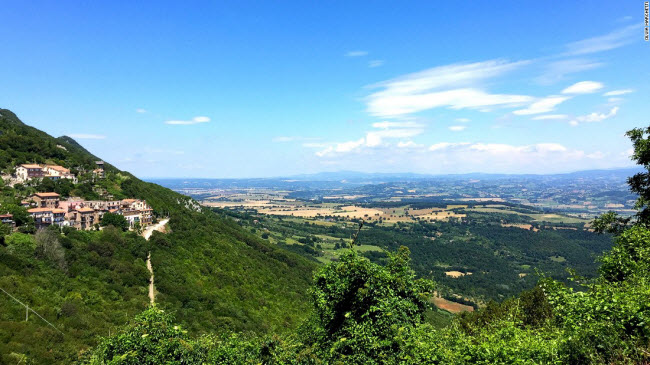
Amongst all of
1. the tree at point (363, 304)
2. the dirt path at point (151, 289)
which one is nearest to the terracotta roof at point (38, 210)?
the dirt path at point (151, 289)

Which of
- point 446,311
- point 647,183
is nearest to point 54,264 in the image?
point 647,183

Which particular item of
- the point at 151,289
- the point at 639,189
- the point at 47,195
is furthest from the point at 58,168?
the point at 639,189

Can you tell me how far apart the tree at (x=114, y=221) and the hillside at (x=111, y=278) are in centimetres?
270

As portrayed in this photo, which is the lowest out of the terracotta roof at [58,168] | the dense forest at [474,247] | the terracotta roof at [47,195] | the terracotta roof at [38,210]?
the dense forest at [474,247]

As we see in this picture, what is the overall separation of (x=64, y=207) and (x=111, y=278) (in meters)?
14.7

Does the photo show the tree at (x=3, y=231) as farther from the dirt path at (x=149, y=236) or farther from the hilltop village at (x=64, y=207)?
the dirt path at (x=149, y=236)

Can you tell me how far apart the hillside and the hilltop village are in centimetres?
124

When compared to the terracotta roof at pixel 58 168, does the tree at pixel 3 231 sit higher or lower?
lower

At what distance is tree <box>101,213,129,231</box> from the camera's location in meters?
41.1

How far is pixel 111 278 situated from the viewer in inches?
1216

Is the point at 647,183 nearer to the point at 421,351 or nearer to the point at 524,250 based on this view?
the point at 421,351

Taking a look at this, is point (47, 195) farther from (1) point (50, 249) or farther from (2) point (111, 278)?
(2) point (111, 278)

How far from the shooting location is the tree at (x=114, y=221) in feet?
135

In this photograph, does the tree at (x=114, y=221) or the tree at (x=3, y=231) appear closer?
the tree at (x=3, y=231)
